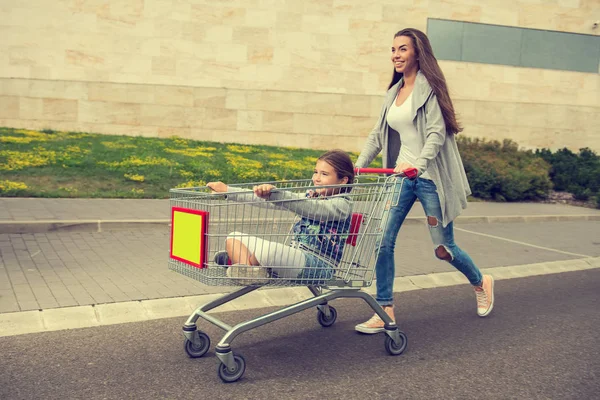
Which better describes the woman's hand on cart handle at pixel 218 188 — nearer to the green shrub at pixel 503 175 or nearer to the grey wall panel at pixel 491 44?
the green shrub at pixel 503 175

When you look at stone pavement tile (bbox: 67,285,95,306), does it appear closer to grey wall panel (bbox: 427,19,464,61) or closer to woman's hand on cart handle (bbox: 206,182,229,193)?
woman's hand on cart handle (bbox: 206,182,229,193)

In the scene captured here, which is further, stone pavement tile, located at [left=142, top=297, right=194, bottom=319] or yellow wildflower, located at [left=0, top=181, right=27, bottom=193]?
yellow wildflower, located at [left=0, top=181, right=27, bottom=193]

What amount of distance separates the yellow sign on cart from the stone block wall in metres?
15.7

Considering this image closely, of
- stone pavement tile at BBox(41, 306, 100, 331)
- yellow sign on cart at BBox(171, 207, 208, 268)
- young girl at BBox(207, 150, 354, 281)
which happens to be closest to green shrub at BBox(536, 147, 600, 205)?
young girl at BBox(207, 150, 354, 281)

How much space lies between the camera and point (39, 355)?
404 cm

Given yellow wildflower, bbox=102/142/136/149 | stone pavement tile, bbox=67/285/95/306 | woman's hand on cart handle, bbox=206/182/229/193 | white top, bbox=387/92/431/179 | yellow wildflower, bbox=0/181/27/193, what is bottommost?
stone pavement tile, bbox=67/285/95/306

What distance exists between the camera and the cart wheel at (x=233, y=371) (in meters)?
3.72

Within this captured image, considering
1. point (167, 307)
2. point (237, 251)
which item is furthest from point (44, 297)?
point (237, 251)

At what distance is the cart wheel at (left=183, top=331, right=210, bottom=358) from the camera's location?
163 inches

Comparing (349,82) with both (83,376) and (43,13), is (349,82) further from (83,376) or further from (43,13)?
(83,376)

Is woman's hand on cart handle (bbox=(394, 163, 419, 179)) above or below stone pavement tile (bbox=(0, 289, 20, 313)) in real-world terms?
above

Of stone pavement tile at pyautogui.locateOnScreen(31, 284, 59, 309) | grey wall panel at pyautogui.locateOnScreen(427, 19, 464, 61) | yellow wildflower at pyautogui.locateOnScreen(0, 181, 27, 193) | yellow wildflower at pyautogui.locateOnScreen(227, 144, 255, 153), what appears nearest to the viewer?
stone pavement tile at pyautogui.locateOnScreen(31, 284, 59, 309)

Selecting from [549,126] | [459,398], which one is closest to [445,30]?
[549,126]

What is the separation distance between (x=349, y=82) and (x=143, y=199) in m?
11.0
